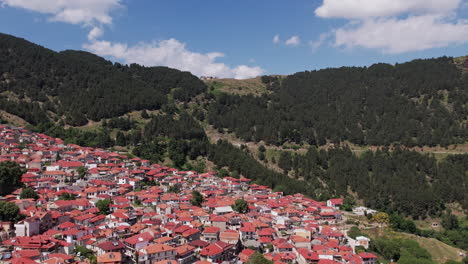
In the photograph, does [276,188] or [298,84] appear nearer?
[276,188]

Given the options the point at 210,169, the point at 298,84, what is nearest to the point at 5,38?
the point at 210,169

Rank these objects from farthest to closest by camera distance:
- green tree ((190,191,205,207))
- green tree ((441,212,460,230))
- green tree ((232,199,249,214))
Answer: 1. green tree ((441,212,460,230))
2. green tree ((190,191,205,207))
3. green tree ((232,199,249,214))

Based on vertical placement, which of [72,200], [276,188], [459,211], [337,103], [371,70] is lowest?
[459,211]

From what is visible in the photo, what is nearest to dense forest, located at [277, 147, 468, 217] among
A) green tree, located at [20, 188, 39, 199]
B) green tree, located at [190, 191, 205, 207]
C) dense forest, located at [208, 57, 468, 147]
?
dense forest, located at [208, 57, 468, 147]

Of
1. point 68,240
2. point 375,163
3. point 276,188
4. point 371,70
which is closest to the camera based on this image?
point 68,240

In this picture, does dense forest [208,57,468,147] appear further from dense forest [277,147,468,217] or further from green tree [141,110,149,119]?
green tree [141,110,149,119]

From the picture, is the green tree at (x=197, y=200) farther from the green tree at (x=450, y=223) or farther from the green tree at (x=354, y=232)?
the green tree at (x=450, y=223)

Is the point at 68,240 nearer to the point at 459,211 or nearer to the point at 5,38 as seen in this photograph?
the point at 459,211
